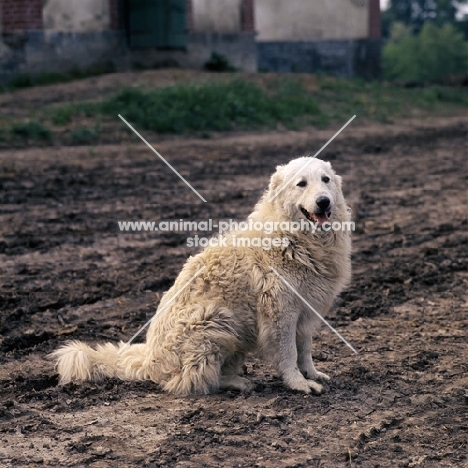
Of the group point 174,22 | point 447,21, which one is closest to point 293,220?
point 174,22

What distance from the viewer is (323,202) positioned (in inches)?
209

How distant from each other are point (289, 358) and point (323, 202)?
40.6 inches

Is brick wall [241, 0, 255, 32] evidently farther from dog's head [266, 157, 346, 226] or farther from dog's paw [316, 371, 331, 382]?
dog's paw [316, 371, 331, 382]

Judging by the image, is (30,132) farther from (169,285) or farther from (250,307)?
(250,307)

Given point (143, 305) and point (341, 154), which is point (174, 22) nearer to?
point (341, 154)

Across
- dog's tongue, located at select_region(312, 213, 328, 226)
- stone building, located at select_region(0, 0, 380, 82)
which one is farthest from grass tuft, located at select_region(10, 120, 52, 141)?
dog's tongue, located at select_region(312, 213, 328, 226)

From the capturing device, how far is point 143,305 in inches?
290

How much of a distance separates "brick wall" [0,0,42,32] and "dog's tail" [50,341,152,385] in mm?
15332

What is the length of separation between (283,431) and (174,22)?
770 inches

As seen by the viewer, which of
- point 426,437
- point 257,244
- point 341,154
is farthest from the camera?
point 341,154

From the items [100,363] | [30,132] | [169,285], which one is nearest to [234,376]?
[100,363]

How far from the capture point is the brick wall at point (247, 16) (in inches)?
989

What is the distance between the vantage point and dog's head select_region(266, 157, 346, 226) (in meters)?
5.34

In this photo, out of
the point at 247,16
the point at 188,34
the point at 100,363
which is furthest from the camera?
the point at 247,16
